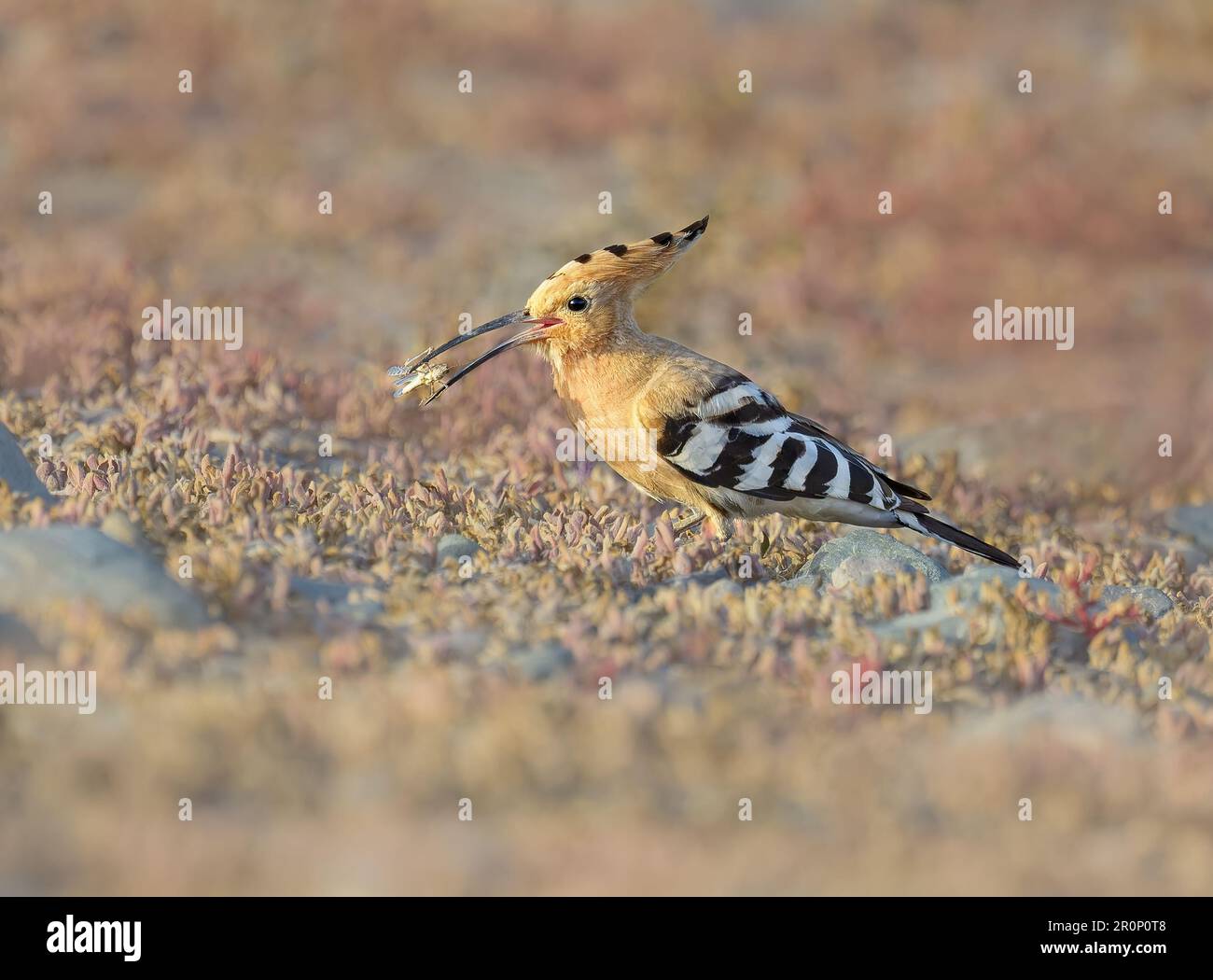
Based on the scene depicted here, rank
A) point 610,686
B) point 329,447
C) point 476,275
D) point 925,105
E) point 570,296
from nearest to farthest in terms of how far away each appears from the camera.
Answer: point 610,686 < point 570,296 < point 329,447 < point 476,275 < point 925,105

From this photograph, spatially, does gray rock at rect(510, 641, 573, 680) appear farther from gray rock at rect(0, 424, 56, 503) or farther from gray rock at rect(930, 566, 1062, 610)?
gray rock at rect(0, 424, 56, 503)

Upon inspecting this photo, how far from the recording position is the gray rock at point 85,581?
212 inches

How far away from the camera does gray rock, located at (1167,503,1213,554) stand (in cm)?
969

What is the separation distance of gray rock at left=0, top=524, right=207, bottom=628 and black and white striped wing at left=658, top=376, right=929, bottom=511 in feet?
8.00

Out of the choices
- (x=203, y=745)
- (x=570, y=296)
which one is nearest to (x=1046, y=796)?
(x=203, y=745)

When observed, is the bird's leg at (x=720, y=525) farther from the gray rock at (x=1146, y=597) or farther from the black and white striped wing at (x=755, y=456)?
the gray rock at (x=1146, y=597)

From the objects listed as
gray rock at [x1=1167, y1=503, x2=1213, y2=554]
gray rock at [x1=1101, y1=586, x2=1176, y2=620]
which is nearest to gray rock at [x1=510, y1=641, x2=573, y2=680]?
gray rock at [x1=1101, y1=586, x2=1176, y2=620]

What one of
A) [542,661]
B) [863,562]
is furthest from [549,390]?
[542,661]

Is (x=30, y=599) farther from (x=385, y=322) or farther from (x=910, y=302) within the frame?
(x=910, y=302)

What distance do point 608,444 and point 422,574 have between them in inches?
48.5

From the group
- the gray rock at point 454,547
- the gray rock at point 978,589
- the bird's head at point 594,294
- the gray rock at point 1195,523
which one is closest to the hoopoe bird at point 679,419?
the bird's head at point 594,294

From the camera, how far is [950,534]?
22.9ft

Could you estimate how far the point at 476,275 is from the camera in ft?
44.0

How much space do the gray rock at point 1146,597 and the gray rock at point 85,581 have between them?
4.34 metres
